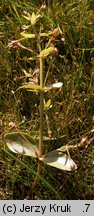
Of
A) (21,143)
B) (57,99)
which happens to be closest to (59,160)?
(21,143)

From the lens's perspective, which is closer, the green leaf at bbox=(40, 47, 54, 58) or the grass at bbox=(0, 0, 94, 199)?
the green leaf at bbox=(40, 47, 54, 58)

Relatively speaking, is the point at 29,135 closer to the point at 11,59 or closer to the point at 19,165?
the point at 19,165

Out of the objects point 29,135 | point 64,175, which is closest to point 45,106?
point 29,135

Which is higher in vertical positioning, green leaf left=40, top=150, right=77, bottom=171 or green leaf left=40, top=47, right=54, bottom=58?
green leaf left=40, top=47, right=54, bottom=58

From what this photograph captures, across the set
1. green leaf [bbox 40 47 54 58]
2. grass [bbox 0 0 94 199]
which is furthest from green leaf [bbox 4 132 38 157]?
green leaf [bbox 40 47 54 58]

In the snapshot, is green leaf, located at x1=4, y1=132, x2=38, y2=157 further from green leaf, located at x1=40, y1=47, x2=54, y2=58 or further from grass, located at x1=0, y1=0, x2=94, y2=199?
green leaf, located at x1=40, y1=47, x2=54, y2=58

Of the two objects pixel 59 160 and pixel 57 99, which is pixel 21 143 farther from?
pixel 57 99

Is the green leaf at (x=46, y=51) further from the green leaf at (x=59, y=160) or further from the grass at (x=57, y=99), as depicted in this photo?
the green leaf at (x=59, y=160)
